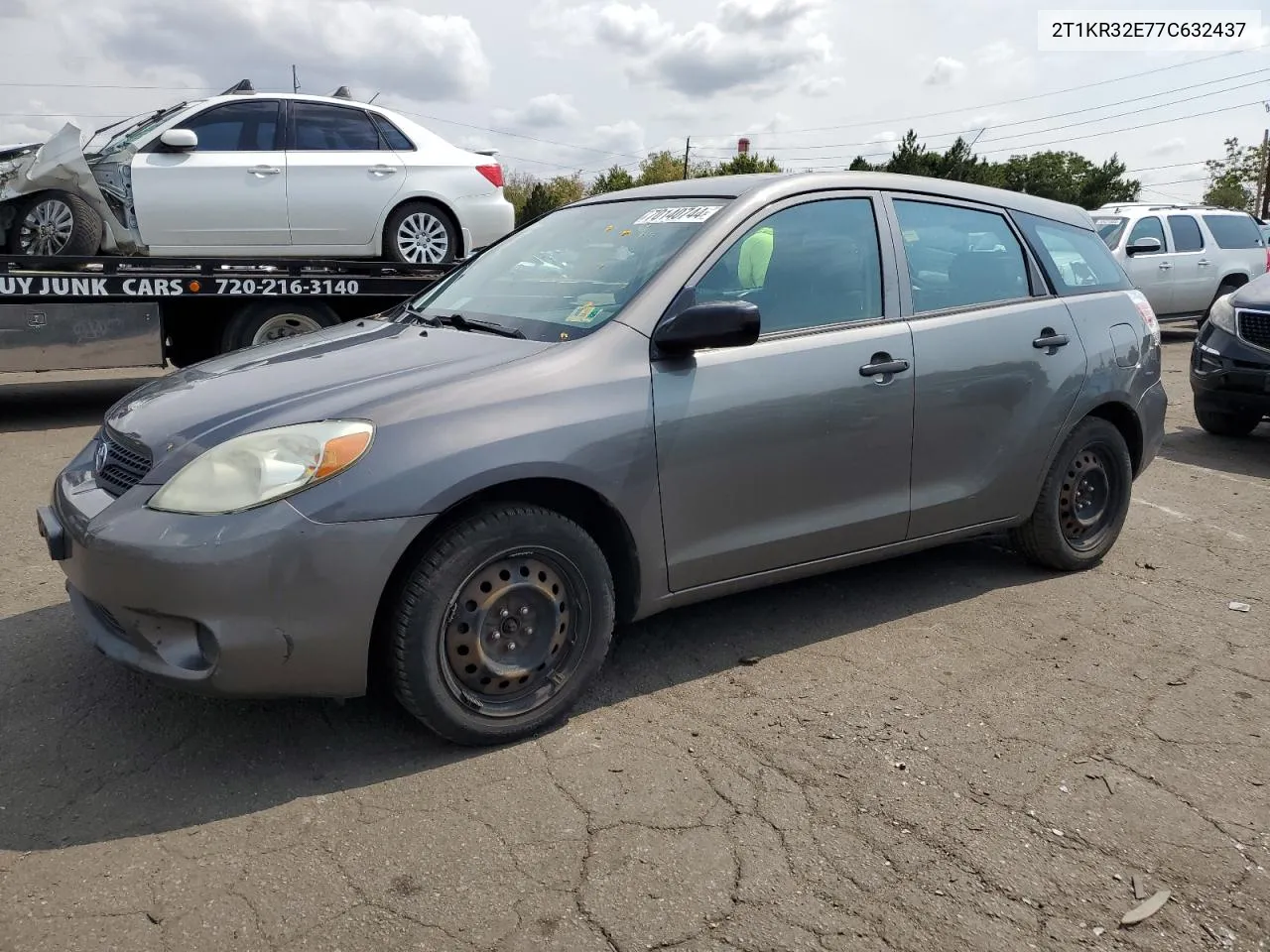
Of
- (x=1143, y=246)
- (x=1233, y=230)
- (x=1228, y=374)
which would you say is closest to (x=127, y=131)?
(x=1228, y=374)

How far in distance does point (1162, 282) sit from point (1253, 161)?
58.1m

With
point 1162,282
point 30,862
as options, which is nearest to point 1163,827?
point 30,862

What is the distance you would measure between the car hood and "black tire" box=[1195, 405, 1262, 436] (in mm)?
6901

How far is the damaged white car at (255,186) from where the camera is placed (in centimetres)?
802

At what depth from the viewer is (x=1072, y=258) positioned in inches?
185

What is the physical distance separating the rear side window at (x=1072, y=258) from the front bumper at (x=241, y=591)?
3.11m

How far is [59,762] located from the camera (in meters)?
2.96

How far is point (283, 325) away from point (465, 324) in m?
5.35

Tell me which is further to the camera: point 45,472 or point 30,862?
point 45,472

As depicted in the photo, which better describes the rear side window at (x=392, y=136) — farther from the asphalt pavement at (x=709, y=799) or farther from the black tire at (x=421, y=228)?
the asphalt pavement at (x=709, y=799)

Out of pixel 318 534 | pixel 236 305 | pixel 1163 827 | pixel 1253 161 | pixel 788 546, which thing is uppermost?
pixel 1253 161

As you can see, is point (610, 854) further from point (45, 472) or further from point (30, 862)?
point (45, 472)

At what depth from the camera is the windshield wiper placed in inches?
137

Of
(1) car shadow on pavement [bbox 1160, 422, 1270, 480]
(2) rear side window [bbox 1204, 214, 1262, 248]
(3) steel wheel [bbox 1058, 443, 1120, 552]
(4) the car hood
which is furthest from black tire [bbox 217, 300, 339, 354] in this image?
(2) rear side window [bbox 1204, 214, 1262, 248]
